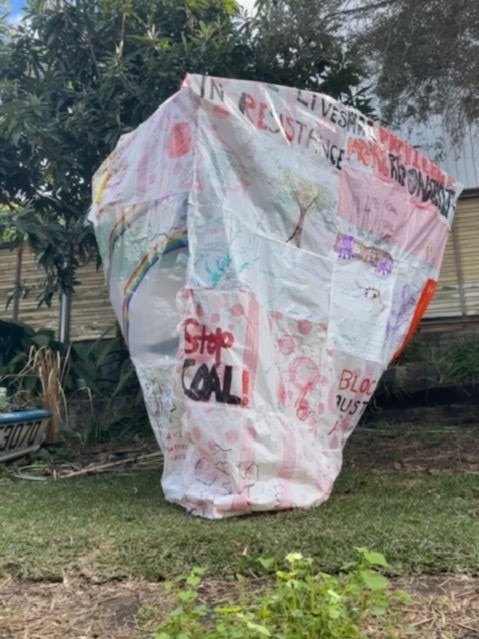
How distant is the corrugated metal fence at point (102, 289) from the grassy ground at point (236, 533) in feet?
9.10

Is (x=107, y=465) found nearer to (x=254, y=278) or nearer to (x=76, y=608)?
(x=254, y=278)

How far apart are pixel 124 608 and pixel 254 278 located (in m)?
1.40

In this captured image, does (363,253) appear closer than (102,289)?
Yes

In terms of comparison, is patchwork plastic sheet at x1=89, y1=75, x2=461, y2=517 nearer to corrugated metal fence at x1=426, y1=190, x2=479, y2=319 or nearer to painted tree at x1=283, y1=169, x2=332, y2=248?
painted tree at x1=283, y1=169, x2=332, y2=248

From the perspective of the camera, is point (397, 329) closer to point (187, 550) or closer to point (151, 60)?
point (187, 550)

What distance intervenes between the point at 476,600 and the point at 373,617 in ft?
0.97

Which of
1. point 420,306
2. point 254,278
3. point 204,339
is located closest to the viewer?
point 204,339

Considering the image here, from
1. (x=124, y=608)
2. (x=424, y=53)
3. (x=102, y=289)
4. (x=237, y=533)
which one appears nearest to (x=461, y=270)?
(x=424, y=53)

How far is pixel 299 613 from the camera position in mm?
1288

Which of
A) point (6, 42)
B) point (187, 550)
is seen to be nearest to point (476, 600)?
point (187, 550)

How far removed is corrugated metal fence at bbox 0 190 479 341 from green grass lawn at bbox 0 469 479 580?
2801 millimetres

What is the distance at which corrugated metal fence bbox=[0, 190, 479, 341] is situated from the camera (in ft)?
17.8

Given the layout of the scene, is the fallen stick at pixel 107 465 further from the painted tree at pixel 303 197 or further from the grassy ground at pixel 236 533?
the painted tree at pixel 303 197

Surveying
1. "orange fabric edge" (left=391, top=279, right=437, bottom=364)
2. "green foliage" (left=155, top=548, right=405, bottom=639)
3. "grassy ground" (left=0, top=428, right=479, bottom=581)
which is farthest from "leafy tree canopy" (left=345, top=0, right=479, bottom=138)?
"green foliage" (left=155, top=548, right=405, bottom=639)
